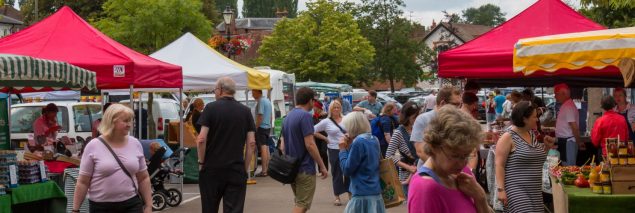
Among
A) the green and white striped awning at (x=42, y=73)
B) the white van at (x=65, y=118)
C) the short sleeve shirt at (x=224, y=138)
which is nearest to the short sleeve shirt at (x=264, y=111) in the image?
the white van at (x=65, y=118)

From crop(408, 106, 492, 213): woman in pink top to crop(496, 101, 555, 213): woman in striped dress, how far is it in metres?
4.06

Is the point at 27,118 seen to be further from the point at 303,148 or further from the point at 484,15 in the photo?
the point at 484,15

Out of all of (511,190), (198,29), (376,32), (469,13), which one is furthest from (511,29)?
(469,13)

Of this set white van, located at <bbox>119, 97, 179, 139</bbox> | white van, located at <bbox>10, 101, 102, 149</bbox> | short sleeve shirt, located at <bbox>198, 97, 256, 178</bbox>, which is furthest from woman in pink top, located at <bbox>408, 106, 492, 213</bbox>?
white van, located at <bbox>119, 97, 179, 139</bbox>

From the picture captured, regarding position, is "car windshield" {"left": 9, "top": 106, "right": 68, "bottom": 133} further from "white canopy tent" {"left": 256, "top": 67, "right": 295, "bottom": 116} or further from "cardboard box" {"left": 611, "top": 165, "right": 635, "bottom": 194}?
"cardboard box" {"left": 611, "top": 165, "right": 635, "bottom": 194}

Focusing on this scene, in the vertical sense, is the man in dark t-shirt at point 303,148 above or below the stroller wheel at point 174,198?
above

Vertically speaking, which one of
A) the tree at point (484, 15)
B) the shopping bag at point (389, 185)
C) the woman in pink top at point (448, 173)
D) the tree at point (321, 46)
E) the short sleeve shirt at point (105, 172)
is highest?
the tree at point (484, 15)

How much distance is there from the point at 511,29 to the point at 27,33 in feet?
22.3

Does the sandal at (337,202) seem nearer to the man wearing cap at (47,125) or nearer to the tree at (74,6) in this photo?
the man wearing cap at (47,125)

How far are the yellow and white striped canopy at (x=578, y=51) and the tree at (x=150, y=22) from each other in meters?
35.9

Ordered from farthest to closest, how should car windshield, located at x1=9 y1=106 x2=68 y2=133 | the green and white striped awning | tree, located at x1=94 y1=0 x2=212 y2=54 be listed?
tree, located at x1=94 y1=0 x2=212 y2=54
car windshield, located at x1=9 y1=106 x2=68 y2=133
the green and white striped awning

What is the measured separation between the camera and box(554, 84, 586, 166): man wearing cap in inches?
501

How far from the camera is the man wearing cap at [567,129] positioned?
12719mm

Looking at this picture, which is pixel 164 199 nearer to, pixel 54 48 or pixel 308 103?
pixel 54 48
